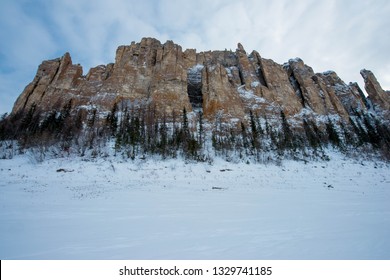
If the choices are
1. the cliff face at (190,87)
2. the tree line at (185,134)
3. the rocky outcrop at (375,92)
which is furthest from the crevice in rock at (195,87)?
the rocky outcrop at (375,92)

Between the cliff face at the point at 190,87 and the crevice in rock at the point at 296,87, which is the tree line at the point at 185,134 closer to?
the cliff face at the point at 190,87

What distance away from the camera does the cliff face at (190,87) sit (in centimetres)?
4622

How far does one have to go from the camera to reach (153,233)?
4.51 metres

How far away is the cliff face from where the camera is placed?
46.2 metres

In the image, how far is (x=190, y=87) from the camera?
55.3m

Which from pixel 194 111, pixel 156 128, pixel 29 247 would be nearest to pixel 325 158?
pixel 194 111

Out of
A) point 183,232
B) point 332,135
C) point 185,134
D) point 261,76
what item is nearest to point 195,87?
point 261,76

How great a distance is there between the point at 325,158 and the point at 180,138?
2679cm

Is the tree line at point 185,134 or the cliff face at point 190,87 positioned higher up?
the cliff face at point 190,87

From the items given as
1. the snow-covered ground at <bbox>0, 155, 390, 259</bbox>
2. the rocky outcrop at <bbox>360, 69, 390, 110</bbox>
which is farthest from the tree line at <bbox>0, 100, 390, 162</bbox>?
the snow-covered ground at <bbox>0, 155, 390, 259</bbox>

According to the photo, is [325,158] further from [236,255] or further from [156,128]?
[236,255]

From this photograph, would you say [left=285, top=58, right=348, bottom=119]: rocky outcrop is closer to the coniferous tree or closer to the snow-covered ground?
the coniferous tree

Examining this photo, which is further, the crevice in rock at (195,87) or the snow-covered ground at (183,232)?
the crevice in rock at (195,87)

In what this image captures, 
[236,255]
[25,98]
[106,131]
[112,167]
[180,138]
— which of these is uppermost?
[25,98]
